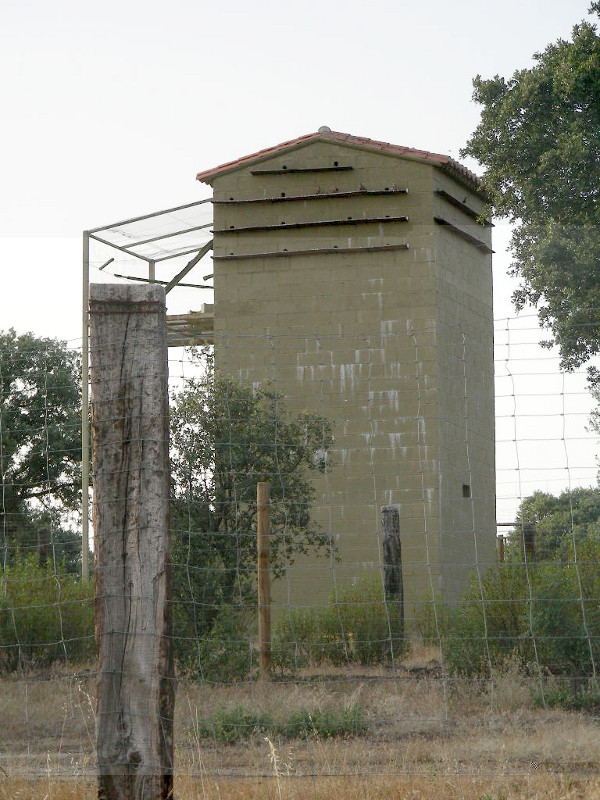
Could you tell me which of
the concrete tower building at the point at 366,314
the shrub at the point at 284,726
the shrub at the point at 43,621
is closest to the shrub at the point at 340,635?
the shrub at the point at 43,621

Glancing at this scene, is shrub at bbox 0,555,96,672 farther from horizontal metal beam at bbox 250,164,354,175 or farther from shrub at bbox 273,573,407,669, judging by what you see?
horizontal metal beam at bbox 250,164,354,175

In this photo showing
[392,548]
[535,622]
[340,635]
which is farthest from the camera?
[392,548]

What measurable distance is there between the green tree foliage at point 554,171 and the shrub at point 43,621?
1185cm

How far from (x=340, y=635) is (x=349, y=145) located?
39.4 ft

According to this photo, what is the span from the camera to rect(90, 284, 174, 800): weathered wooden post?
5.00 metres

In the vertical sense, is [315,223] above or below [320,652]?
above

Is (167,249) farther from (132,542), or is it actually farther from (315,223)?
(132,542)

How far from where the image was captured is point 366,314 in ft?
65.9

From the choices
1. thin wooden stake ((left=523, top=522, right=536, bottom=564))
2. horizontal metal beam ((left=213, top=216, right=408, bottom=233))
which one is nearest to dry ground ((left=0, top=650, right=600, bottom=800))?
thin wooden stake ((left=523, top=522, right=536, bottom=564))

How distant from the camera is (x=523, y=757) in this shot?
6.93 m

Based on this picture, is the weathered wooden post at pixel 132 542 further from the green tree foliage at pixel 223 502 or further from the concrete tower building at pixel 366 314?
the concrete tower building at pixel 366 314

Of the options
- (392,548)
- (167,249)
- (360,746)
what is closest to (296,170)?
(167,249)

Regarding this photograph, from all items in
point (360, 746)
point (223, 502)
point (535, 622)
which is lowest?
point (360, 746)

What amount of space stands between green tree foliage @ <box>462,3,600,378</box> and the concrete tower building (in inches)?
39.3
